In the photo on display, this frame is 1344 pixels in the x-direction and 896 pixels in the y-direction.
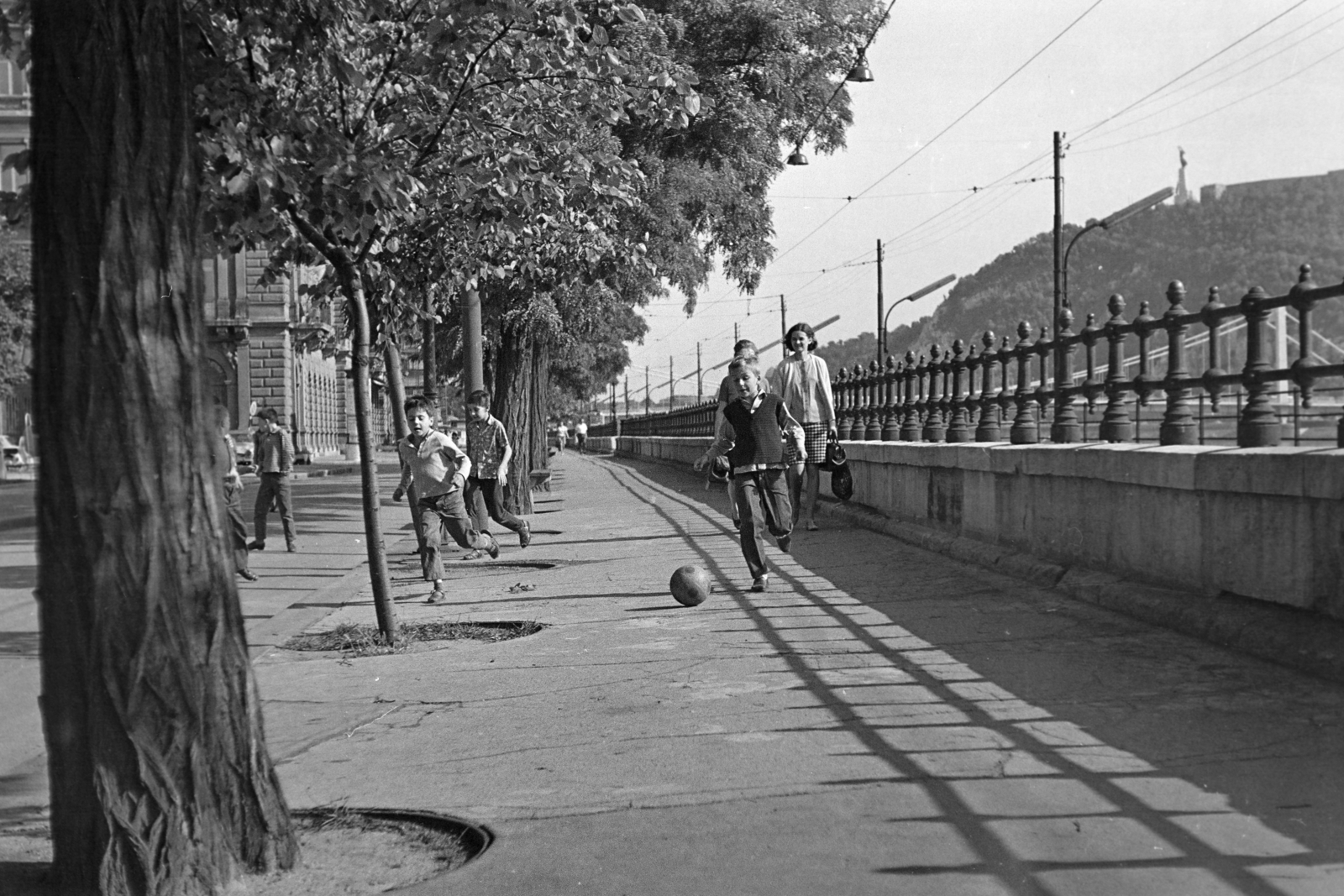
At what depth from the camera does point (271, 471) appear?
17.5 m

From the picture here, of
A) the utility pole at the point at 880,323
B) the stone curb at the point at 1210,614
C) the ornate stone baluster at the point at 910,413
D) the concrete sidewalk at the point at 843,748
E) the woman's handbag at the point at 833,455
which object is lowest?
the concrete sidewalk at the point at 843,748

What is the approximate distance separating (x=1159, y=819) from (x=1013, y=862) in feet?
2.06

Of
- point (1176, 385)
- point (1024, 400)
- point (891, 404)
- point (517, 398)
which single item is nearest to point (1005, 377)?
point (1024, 400)

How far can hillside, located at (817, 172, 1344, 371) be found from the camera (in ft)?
141

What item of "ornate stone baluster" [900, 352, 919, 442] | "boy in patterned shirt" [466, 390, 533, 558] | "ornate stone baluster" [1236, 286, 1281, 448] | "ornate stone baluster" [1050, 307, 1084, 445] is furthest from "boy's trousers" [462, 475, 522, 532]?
"ornate stone baluster" [1236, 286, 1281, 448]

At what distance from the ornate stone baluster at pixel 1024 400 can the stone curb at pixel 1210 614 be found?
0.90 metres

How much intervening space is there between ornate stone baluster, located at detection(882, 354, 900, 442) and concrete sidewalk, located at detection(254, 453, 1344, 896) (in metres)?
6.66

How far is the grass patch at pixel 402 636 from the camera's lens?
946 centimetres

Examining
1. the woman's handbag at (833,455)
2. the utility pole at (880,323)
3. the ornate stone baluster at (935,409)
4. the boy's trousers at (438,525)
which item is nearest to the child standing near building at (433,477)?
the boy's trousers at (438,525)

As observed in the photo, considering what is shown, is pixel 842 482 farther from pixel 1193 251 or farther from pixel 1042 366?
pixel 1193 251

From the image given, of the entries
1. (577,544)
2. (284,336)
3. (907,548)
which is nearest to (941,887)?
(907,548)

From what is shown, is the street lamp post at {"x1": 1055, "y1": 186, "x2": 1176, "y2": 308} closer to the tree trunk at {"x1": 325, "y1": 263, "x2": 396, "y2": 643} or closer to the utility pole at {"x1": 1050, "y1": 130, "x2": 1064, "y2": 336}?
the utility pole at {"x1": 1050, "y1": 130, "x2": 1064, "y2": 336}

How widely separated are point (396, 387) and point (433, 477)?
2.54ft

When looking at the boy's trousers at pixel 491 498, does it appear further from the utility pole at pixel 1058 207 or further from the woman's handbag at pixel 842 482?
the utility pole at pixel 1058 207
